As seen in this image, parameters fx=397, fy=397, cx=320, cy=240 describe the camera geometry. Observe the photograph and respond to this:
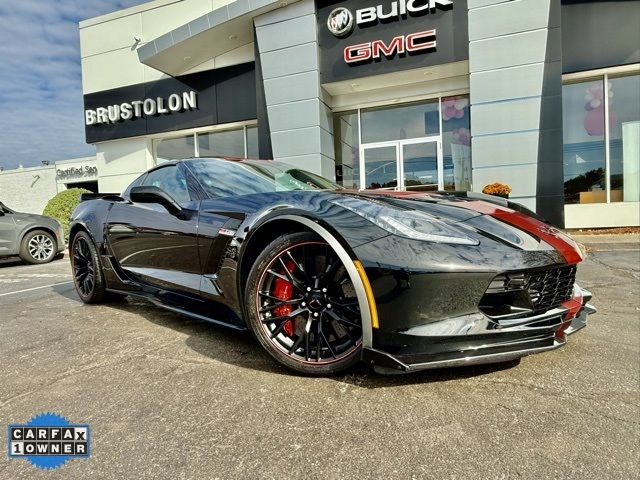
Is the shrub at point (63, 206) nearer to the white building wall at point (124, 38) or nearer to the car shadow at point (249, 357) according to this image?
the white building wall at point (124, 38)

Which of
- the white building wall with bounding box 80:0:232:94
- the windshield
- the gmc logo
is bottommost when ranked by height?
the windshield

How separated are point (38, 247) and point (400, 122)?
30.1ft

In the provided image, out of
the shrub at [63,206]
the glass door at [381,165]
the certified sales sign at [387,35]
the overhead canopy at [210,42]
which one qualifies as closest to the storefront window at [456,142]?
the glass door at [381,165]

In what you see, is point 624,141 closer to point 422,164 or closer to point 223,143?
point 422,164

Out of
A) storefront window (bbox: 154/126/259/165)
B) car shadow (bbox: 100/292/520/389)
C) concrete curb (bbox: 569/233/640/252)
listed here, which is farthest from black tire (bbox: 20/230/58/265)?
concrete curb (bbox: 569/233/640/252)

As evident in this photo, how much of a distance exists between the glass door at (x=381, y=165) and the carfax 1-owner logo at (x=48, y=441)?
33.5 ft

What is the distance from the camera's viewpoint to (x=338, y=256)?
1.76 metres

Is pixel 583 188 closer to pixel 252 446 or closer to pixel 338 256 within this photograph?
pixel 338 256

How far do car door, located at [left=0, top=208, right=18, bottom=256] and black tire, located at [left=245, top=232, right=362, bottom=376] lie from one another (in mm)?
7717

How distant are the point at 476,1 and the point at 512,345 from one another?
9.46 metres

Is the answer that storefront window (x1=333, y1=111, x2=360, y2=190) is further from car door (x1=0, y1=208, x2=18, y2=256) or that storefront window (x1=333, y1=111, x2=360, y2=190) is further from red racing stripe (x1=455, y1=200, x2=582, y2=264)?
red racing stripe (x1=455, y1=200, x2=582, y2=264)

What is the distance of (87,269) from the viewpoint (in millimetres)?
3668

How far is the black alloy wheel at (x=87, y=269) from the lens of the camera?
11.3ft

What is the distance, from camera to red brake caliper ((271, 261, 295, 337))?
2.01 metres
